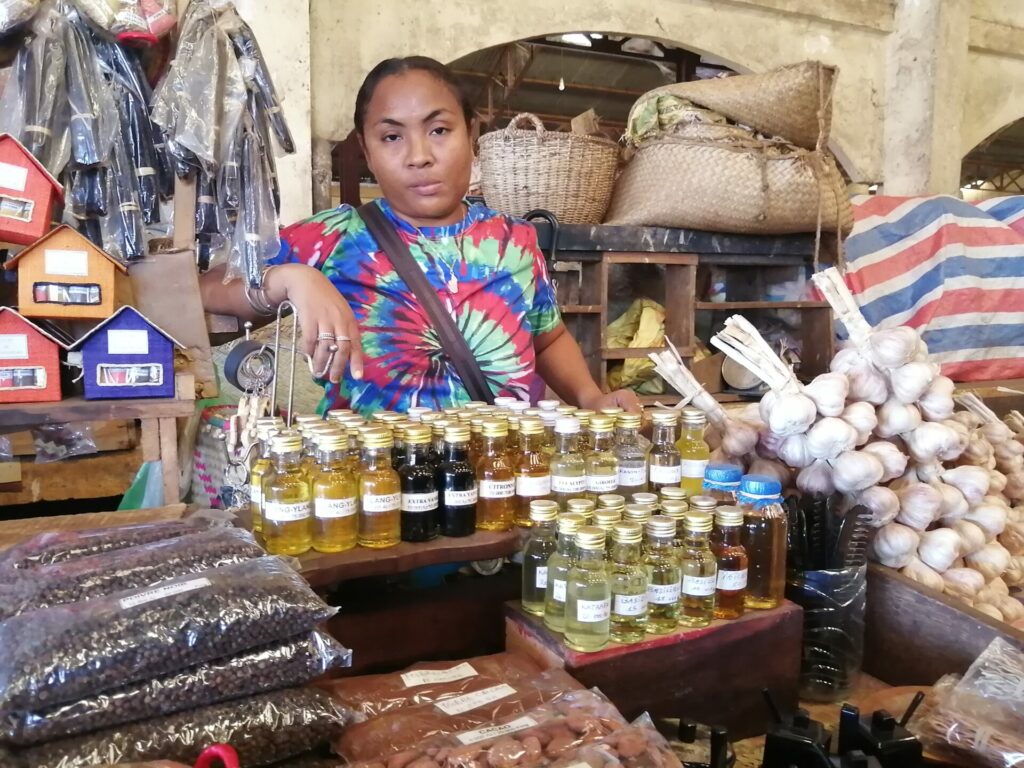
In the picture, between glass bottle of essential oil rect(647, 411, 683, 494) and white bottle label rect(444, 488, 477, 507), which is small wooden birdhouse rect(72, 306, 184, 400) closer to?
white bottle label rect(444, 488, 477, 507)

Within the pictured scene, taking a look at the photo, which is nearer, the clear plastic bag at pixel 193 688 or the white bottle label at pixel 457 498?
the clear plastic bag at pixel 193 688

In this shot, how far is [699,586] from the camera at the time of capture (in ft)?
3.30

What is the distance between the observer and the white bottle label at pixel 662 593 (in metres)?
0.98

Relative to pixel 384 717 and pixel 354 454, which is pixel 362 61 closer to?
pixel 354 454

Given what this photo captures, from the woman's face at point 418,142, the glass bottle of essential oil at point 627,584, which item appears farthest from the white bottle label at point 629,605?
the woman's face at point 418,142

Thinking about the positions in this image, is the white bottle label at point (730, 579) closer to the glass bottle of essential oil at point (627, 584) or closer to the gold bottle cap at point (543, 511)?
the glass bottle of essential oil at point (627, 584)

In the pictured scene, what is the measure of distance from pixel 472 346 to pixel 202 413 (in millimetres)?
1335

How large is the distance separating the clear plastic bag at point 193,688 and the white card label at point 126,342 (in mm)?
933

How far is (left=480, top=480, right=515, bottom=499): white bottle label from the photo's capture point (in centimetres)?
111

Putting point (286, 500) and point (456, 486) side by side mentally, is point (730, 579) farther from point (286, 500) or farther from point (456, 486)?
point (286, 500)

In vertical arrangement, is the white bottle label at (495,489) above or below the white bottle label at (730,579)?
above

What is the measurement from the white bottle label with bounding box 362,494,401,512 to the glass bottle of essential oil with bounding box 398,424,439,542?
23 millimetres

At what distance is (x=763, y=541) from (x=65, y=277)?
1394mm

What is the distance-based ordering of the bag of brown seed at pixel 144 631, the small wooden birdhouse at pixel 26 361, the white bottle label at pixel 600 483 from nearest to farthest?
1. the bag of brown seed at pixel 144 631
2. the white bottle label at pixel 600 483
3. the small wooden birdhouse at pixel 26 361
